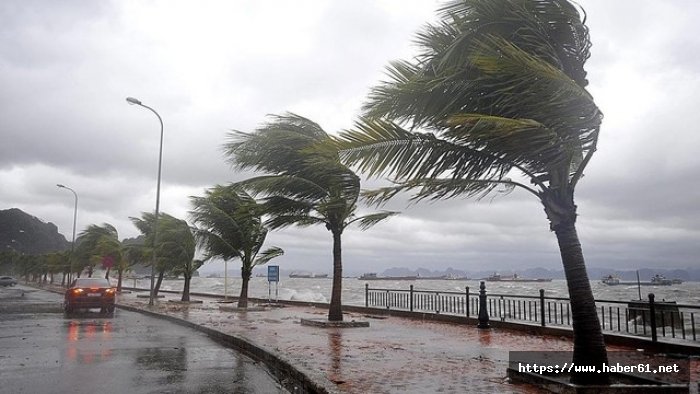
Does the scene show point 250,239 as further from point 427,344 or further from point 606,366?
point 606,366

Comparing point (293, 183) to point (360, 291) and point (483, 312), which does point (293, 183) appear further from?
point (360, 291)

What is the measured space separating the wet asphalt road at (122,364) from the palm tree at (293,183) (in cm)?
439

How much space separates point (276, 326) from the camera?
53.9 ft

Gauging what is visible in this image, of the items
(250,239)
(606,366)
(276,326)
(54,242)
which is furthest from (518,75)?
(54,242)

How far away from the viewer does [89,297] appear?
23.0 meters

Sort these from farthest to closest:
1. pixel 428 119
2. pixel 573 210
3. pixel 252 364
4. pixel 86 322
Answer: pixel 86 322 < pixel 252 364 < pixel 428 119 < pixel 573 210

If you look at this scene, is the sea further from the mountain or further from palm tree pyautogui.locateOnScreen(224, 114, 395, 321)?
the mountain

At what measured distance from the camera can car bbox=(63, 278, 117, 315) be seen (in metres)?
22.8

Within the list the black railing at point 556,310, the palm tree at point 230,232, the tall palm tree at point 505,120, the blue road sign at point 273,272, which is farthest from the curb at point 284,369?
the blue road sign at point 273,272

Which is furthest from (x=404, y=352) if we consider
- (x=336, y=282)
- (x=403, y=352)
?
(x=336, y=282)

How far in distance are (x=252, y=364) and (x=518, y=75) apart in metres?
6.76

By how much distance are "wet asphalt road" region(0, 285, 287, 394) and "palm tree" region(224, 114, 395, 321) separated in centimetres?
439

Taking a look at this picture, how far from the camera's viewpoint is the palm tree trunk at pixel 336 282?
16672 millimetres

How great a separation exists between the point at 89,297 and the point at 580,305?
2142cm
